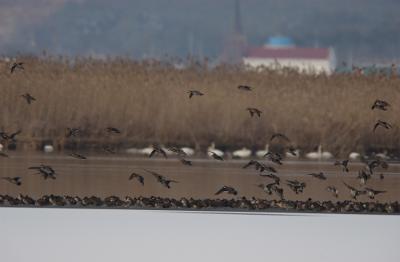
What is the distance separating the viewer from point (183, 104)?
9.94 m

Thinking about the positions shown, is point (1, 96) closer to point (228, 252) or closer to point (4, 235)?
point (4, 235)

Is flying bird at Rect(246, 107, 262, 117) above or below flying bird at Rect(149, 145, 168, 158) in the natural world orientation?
above

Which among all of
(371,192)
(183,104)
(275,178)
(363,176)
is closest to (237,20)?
(183,104)

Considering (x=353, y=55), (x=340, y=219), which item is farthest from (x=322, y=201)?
(x=353, y=55)

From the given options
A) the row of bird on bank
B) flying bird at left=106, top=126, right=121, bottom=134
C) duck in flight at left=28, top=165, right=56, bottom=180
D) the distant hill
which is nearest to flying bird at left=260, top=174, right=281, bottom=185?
the row of bird on bank

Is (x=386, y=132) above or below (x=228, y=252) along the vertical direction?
above

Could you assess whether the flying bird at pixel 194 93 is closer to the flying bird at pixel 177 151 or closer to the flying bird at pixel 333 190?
the flying bird at pixel 177 151

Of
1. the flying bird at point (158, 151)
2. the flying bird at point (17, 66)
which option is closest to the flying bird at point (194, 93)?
the flying bird at point (158, 151)

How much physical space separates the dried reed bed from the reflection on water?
5.1 inches

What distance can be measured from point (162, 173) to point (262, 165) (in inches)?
22.7

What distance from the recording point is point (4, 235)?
916 cm

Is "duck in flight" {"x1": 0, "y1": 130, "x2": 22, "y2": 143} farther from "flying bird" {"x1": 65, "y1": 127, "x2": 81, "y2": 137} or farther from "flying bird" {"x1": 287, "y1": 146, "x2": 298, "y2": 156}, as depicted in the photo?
"flying bird" {"x1": 287, "y1": 146, "x2": 298, "y2": 156}

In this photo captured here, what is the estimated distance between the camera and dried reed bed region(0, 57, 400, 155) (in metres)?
9.84

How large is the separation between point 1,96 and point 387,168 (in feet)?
7.40
